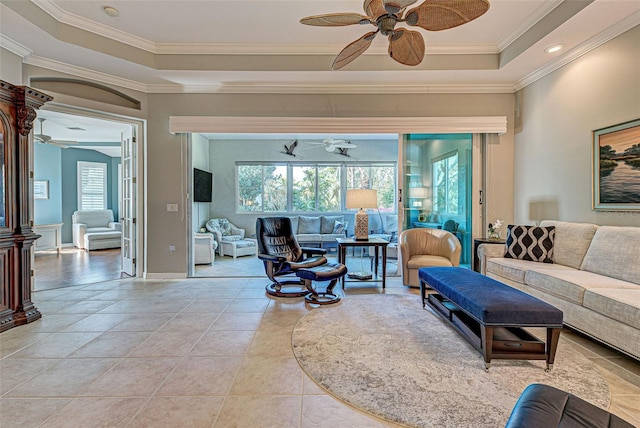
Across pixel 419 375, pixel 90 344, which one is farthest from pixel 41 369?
pixel 419 375

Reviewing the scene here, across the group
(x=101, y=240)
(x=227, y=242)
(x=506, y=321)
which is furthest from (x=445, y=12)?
(x=101, y=240)

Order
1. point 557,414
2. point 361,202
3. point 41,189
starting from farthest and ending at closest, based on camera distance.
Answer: point 41,189, point 361,202, point 557,414

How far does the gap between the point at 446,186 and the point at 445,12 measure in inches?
120

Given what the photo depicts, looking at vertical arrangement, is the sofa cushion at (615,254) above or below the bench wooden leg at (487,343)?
above

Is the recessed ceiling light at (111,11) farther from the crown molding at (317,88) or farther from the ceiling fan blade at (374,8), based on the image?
the ceiling fan blade at (374,8)

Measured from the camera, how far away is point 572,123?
348 centimetres

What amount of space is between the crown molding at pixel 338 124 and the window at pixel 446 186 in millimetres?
534

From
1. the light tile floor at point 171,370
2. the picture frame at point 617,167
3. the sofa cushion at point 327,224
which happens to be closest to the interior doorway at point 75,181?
the light tile floor at point 171,370

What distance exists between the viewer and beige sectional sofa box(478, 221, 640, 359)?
2.11 m

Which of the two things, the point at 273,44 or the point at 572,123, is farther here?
the point at 273,44

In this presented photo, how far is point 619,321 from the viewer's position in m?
2.10

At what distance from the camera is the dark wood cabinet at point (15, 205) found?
275cm

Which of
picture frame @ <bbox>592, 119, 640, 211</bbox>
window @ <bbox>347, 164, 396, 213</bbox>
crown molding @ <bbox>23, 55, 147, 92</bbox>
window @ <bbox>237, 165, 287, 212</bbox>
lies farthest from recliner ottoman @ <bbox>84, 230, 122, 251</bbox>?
picture frame @ <bbox>592, 119, 640, 211</bbox>

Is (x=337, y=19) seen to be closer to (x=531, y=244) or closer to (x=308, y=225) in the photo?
(x=531, y=244)
